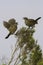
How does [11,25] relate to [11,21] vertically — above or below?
below

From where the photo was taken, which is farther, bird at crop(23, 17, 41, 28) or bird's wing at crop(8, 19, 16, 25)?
bird's wing at crop(8, 19, 16, 25)

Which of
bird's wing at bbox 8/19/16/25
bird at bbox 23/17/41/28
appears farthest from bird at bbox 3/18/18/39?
bird at bbox 23/17/41/28

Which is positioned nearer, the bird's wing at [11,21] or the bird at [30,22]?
the bird at [30,22]

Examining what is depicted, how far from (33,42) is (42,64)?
1.49 meters

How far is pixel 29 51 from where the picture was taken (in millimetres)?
14453

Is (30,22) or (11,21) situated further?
(11,21)

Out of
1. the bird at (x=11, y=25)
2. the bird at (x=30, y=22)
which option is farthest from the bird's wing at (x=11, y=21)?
the bird at (x=30, y=22)

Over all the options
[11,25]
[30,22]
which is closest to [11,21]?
[11,25]

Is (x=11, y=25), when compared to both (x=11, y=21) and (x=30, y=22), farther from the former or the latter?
(x=30, y=22)

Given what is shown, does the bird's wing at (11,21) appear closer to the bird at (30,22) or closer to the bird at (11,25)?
the bird at (11,25)

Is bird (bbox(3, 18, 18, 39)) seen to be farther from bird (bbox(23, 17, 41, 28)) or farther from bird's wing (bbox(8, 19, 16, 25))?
bird (bbox(23, 17, 41, 28))

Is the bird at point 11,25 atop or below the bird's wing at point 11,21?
below

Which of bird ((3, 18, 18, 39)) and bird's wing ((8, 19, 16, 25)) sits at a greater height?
bird's wing ((8, 19, 16, 25))

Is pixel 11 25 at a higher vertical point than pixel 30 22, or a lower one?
lower
